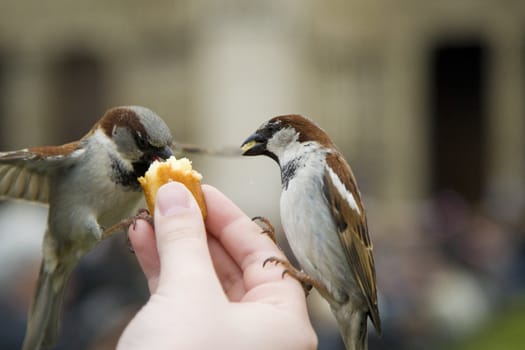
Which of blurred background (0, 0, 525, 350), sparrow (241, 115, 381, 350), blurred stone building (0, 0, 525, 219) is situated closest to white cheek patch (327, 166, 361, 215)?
sparrow (241, 115, 381, 350)

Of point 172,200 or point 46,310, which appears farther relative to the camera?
point 46,310

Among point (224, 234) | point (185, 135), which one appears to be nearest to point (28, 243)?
point (224, 234)

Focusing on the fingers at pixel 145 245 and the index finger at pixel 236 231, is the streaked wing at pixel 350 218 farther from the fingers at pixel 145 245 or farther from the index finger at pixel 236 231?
the fingers at pixel 145 245

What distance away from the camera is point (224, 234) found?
4.22 feet

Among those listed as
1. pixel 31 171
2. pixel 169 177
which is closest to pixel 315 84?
pixel 31 171

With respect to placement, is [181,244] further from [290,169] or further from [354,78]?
[354,78]

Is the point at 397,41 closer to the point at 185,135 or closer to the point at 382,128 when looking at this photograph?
the point at 382,128

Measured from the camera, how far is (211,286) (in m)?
1.06

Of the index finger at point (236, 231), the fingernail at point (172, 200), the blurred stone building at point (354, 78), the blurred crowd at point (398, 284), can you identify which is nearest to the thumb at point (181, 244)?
the fingernail at point (172, 200)

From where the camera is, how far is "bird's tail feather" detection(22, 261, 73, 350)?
1.41m

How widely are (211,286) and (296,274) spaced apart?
20cm

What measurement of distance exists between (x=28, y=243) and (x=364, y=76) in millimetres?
4279

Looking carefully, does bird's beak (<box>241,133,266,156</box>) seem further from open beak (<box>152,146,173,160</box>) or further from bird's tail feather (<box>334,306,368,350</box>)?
bird's tail feather (<box>334,306,368,350</box>)

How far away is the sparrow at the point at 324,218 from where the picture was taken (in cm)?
129
